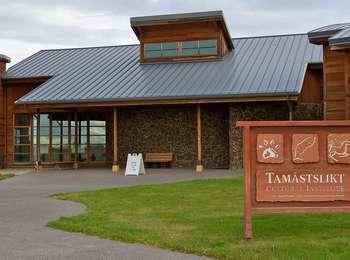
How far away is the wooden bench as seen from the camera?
2375cm

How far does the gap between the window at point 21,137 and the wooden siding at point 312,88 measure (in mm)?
12550

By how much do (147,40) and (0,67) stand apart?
22.4ft

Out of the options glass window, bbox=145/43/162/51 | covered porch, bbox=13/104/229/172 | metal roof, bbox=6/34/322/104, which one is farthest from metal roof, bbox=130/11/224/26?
covered porch, bbox=13/104/229/172

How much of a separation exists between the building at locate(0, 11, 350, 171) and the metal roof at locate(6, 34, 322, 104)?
4 cm

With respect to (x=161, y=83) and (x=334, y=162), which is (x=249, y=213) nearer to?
(x=334, y=162)

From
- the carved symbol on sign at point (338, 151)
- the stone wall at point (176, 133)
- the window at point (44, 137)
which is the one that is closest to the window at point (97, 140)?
the stone wall at point (176, 133)

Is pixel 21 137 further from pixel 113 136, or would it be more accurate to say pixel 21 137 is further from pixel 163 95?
pixel 163 95

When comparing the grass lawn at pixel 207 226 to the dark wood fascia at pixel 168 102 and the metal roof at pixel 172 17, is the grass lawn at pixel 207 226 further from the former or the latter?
the metal roof at pixel 172 17

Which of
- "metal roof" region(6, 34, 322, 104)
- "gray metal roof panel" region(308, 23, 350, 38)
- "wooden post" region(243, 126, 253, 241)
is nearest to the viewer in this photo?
"wooden post" region(243, 126, 253, 241)

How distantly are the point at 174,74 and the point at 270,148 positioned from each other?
16250 mm

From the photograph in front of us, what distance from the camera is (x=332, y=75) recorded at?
15766 mm

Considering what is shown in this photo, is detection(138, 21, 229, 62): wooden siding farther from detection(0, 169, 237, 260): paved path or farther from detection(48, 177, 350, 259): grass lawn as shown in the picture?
detection(48, 177, 350, 259): grass lawn

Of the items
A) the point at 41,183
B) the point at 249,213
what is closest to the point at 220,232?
the point at 249,213

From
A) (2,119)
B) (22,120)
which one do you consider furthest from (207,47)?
(2,119)
